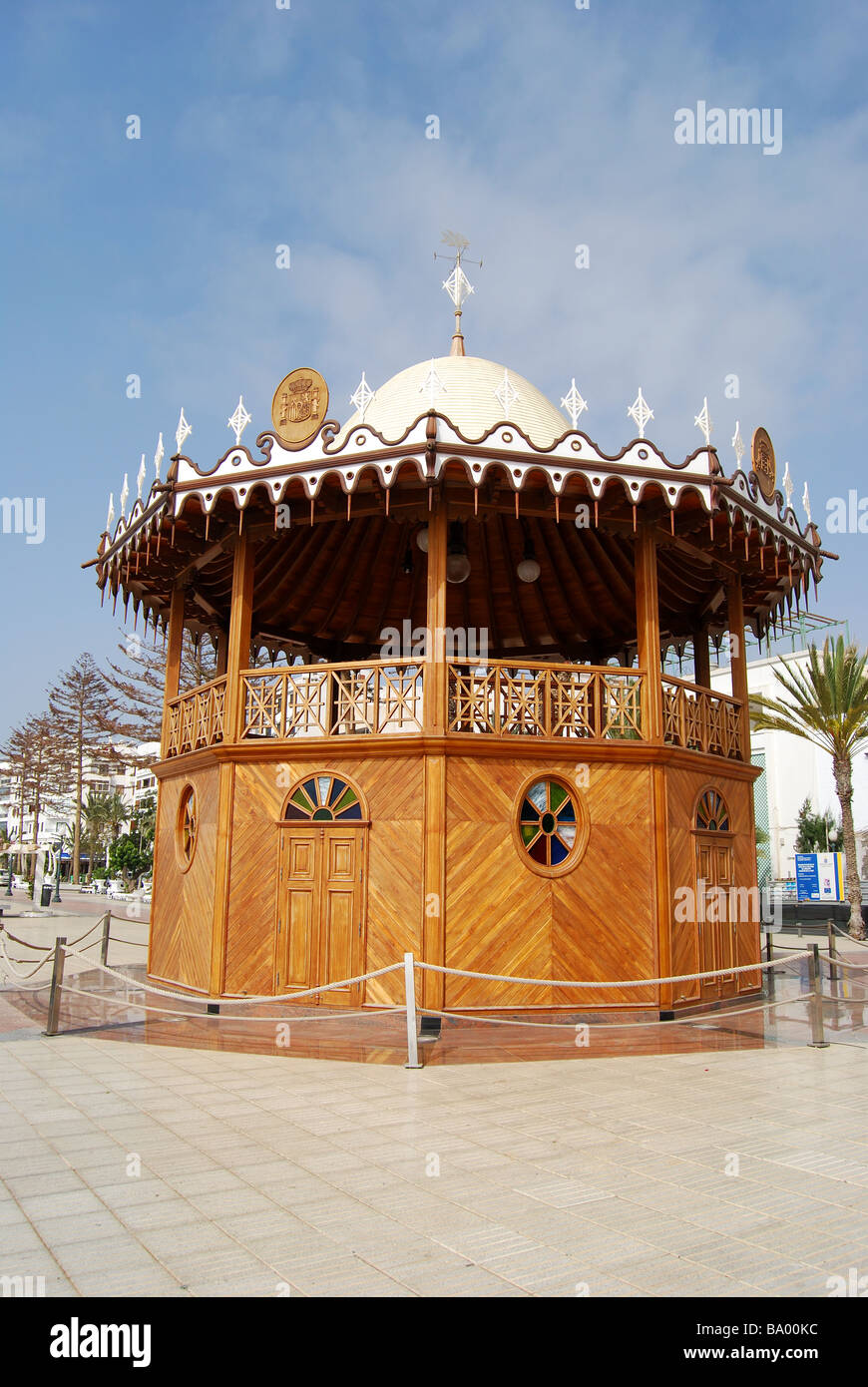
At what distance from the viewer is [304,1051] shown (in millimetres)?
10133

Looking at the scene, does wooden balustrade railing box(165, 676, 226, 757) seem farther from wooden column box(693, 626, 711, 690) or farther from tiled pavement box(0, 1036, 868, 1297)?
wooden column box(693, 626, 711, 690)

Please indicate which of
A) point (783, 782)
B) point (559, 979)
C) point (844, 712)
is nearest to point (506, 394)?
point (559, 979)

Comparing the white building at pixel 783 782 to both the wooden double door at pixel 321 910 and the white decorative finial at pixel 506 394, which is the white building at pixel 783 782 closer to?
the white decorative finial at pixel 506 394

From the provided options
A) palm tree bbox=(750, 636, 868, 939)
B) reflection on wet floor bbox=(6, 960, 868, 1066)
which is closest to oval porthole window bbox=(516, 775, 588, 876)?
reflection on wet floor bbox=(6, 960, 868, 1066)

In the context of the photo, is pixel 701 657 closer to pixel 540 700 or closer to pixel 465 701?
pixel 540 700

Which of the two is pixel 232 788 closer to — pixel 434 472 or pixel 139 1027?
pixel 139 1027

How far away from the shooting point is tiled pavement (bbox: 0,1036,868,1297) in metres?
4.43

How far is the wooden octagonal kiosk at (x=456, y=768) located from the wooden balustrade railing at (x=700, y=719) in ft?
0.17

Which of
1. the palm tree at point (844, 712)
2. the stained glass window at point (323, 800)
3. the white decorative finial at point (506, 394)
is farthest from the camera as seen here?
Answer: the palm tree at point (844, 712)

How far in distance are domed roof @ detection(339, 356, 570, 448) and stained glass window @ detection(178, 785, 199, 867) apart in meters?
6.09

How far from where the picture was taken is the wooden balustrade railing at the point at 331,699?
12.4 metres

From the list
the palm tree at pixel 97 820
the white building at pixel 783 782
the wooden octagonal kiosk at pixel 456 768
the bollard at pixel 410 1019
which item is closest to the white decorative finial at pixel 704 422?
the wooden octagonal kiosk at pixel 456 768
